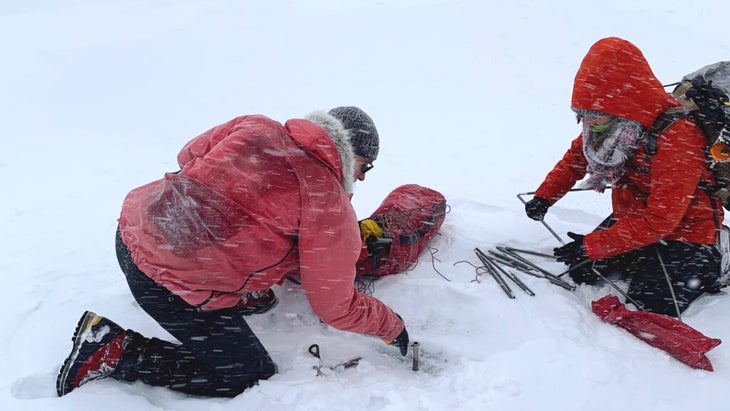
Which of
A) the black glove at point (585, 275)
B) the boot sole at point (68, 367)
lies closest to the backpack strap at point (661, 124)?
the black glove at point (585, 275)

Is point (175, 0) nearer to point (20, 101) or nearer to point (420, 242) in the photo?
point (20, 101)

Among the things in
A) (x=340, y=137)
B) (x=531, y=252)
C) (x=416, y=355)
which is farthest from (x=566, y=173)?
(x=340, y=137)

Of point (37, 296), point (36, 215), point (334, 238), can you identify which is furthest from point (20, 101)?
point (334, 238)

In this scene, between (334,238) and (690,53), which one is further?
(690,53)

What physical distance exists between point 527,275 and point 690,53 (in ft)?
20.5

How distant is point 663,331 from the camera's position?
9.46 ft

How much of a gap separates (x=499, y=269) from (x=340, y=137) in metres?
1.65

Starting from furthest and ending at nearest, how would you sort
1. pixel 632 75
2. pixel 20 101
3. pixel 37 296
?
pixel 20 101
pixel 37 296
pixel 632 75

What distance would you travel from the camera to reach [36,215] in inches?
175

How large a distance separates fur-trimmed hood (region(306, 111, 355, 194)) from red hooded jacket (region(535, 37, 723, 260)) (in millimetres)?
1395

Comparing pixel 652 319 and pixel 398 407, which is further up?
pixel 652 319

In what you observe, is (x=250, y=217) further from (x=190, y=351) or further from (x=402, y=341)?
(x=402, y=341)

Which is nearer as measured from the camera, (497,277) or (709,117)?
(709,117)

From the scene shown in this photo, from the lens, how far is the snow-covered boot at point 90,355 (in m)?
2.55
